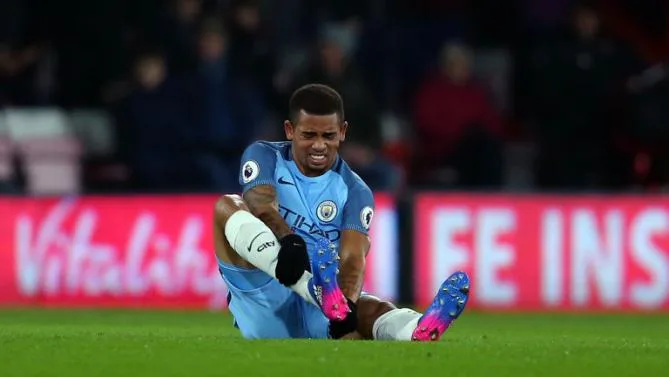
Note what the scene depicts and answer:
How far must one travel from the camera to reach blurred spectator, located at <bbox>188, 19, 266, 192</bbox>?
1468 centimetres

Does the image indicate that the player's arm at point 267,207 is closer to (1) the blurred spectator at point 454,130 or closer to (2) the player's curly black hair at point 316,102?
(2) the player's curly black hair at point 316,102

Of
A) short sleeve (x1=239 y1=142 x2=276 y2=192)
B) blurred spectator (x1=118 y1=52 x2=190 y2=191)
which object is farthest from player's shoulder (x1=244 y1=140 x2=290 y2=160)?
blurred spectator (x1=118 y1=52 x2=190 y2=191)

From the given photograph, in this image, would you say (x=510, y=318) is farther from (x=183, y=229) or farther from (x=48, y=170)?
(x=48, y=170)

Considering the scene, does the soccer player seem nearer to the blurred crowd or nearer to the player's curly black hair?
the player's curly black hair

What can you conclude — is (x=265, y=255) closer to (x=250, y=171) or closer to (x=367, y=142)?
(x=250, y=171)

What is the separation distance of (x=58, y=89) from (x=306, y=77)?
8.84ft

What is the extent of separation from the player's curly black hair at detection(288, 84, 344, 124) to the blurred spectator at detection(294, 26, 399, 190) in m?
6.36

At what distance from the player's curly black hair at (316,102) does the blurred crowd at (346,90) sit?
6345 millimetres

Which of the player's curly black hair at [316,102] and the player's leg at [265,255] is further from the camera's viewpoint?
the player's curly black hair at [316,102]

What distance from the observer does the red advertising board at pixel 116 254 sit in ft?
45.9

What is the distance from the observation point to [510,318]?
1315 centimetres

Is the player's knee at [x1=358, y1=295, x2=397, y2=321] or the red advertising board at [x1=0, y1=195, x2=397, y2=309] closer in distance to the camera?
the player's knee at [x1=358, y1=295, x2=397, y2=321]

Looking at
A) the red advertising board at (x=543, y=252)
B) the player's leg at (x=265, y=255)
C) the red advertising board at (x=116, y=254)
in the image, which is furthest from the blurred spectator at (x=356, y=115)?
the player's leg at (x=265, y=255)

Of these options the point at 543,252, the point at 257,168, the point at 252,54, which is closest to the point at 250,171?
the point at 257,168
